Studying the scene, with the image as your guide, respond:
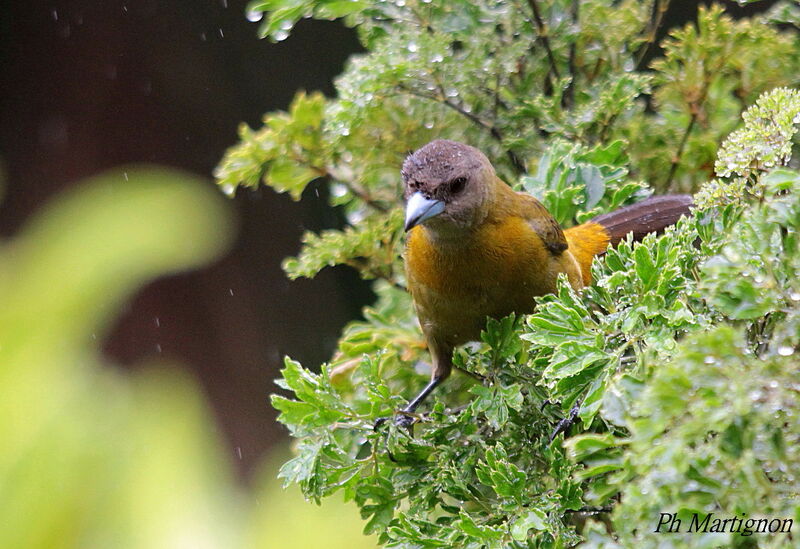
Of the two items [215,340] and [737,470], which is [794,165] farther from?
[215,340]

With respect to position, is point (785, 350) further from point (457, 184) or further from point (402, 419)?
point (457, 184)

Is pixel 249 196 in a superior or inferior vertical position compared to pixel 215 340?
superior

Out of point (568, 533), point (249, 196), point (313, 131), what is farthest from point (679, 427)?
point (249, 196)

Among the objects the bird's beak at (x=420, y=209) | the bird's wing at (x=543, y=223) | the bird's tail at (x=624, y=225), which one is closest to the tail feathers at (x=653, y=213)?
the bird's tail at (x=624, y=225)

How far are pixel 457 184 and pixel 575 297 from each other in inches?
29.1

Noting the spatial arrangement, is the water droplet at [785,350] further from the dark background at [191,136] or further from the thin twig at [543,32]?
the dark background at [191,136]

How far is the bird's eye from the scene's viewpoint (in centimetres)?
189

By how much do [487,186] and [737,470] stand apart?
3.93ft

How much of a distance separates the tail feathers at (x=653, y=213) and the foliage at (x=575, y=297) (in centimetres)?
6

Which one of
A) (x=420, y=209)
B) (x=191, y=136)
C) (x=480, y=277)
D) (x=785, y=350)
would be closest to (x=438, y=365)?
(x=480, y=277)

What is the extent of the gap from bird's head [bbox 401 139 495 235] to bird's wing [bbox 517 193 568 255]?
3.9 inches

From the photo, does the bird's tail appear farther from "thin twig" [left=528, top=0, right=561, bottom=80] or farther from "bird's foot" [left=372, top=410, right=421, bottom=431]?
"bird's foot" [left=372, top=410, right=421, bottom=431]

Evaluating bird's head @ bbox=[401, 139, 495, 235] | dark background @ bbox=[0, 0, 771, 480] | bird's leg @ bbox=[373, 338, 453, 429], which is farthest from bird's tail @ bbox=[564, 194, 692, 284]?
dark background @ bbox=[0, 0, 771, 480]

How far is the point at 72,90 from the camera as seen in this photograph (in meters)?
4.39
